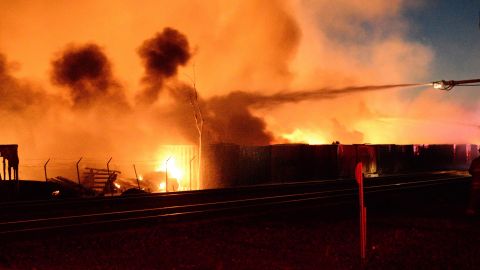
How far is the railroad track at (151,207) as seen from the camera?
11.0 m

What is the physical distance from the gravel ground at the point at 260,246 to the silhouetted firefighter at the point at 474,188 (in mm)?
496

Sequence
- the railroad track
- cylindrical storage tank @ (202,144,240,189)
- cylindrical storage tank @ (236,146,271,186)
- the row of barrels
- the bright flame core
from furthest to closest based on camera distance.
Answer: cylindrical storage tank @ (236,146,271,186)
the bright flame core
the row of barrels
cylindrical storage tank @ (202,144,240,189)
the railroad track

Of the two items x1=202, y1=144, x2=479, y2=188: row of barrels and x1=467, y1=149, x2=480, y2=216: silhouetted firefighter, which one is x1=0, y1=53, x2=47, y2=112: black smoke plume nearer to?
x1=202, y1=144, x2=479, y2=188: row of barrels

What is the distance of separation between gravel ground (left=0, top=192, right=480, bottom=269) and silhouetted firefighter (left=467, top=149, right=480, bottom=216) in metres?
0.50

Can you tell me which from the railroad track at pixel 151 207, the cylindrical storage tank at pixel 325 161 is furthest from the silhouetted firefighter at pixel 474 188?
the cylindrical storage tank at pixel 325 161

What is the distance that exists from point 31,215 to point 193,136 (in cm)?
2401

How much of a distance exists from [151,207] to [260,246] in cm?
641

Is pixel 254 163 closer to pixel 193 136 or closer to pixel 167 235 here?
pixel 193 136

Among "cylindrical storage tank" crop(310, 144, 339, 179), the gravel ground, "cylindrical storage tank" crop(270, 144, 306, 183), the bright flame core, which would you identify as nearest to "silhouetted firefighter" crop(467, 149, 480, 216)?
the gravel ground

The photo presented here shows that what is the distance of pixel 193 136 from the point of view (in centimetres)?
3616

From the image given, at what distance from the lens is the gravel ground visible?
23.6ft

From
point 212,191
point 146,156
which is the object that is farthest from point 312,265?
point 146,156

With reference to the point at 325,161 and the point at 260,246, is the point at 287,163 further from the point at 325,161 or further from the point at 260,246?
the point at 260,246

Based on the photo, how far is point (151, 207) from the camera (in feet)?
45.9
